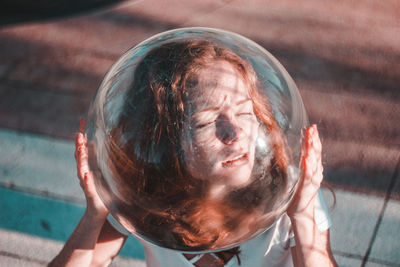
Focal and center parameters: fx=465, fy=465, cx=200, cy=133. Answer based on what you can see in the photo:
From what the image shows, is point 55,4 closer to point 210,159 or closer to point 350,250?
point 350,250

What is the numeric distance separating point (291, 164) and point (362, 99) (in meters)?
2.58

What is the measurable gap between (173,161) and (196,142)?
2.8 inches

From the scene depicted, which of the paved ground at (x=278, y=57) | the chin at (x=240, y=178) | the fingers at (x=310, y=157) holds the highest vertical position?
the chin at (x=240, y=178)

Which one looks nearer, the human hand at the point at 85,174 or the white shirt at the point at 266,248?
the human hand at the point at 85,174

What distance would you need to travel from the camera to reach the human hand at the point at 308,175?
1389mm

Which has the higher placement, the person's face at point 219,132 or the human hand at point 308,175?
the person's face at point 219,132

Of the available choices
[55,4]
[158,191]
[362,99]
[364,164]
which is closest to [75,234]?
[158,191]

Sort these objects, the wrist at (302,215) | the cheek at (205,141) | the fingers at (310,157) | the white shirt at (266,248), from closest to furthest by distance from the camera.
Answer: the cheek at (205,141)
the fingers at (310,157)
the wrist at (302,215)
the white shirt at (266,248)

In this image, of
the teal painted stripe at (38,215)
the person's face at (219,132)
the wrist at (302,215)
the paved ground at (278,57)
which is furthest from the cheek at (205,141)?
the teal painted stripe at (38,215)

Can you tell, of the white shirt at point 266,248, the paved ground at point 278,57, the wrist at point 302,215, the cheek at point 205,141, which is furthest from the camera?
the paved ground at point 278,57

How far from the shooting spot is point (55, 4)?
4.94 metres

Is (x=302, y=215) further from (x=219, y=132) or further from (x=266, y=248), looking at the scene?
(x=219, y=132)

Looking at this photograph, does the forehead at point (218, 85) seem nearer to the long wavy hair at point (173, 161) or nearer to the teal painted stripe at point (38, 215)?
the long wavy hair at point (173, 161)

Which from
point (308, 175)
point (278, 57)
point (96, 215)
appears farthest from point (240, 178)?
point (278, 57)
